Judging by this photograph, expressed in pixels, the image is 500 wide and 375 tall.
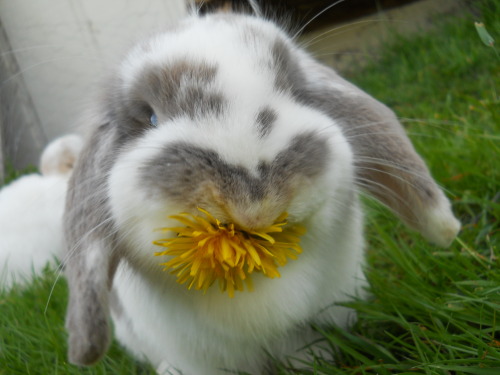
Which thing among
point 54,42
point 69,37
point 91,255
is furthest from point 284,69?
point 69,37

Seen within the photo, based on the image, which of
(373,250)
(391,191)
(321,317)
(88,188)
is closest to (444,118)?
(373,250)

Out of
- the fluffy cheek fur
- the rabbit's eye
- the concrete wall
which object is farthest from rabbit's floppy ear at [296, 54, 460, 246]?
the concrete wall

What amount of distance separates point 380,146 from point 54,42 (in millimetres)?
3420

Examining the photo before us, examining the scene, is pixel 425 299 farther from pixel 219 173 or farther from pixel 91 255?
pixel 91 255

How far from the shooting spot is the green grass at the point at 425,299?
165 centimetres

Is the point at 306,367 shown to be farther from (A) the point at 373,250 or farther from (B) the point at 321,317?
(A) the point at 373,250

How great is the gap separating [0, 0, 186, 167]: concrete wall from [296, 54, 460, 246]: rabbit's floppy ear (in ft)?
7.51

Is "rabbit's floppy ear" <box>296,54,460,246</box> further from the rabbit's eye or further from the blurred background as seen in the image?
the blurred background

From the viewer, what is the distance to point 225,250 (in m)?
1.37

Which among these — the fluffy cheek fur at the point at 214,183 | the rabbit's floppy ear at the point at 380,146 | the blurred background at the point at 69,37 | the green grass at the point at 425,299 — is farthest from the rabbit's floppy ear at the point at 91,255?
the blurred background at the point at 69,37

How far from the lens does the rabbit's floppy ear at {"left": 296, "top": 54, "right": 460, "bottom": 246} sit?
1.81 meters

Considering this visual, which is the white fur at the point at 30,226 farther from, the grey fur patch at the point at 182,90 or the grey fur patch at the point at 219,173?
the grey fur patch at the point at 219,173

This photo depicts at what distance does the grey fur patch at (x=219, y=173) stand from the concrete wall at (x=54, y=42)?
2718 millimetres

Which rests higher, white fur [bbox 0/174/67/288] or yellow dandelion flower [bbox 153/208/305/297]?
yellow dandelion flower [bbox 153/208/305/297]
